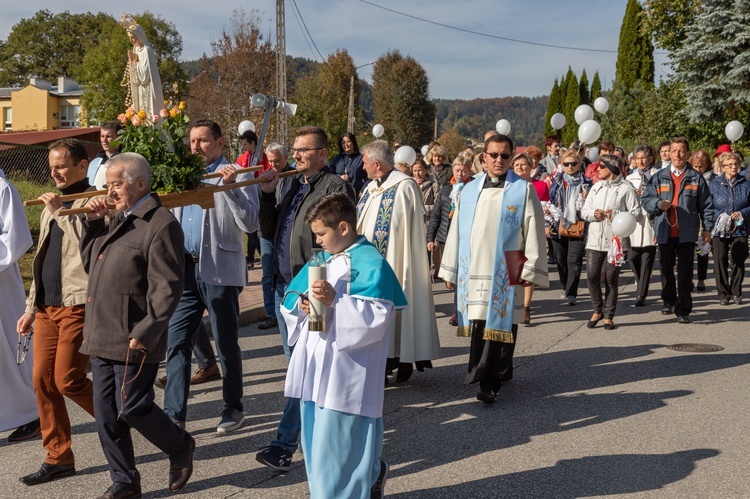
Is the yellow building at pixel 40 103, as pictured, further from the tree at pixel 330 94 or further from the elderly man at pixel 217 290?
the elderly man at pixel 217 290

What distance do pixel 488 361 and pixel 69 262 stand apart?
3.25 meters

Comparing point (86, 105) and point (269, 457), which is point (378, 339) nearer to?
point (269, 457)

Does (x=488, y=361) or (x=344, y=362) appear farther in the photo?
(x=488, y=361)

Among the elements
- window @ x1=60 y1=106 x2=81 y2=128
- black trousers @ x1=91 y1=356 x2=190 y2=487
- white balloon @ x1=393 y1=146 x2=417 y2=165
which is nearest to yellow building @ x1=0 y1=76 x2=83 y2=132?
window @ x1=60 y1=106 x2=81 y2=128

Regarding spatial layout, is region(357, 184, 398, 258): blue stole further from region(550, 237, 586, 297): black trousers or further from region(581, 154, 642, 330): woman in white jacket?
region(550, 237, 586, 297): black trousers

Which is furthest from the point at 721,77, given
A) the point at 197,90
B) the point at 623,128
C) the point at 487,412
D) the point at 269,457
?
the point at 197,90

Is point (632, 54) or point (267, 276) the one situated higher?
point (632, 54)

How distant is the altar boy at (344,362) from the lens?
13.2ft

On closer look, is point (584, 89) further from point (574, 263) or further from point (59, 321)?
point (59, 321)

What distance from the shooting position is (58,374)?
505 centimetres

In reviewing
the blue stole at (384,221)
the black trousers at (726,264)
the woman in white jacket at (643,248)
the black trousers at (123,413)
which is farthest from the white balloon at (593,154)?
the black trousers at (123,413)

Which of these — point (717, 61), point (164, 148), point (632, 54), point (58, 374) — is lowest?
point (58, 374)

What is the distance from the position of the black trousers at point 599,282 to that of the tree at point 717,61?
19277 millimetres

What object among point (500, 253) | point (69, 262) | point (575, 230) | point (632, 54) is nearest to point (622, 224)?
point (575, 230)
